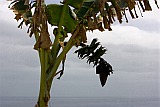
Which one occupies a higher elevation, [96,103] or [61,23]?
[61,23]

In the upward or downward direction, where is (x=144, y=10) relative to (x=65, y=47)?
upward

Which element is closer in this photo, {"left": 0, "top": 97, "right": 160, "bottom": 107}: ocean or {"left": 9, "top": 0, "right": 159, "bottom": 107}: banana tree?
{"left": 9, "top": 0, "right": 159, "bottom": 107}: banana tree

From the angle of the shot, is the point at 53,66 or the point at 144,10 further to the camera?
the point at 53,66

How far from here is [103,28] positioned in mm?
4660

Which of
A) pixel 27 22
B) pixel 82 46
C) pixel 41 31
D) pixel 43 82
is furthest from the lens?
pixel 82 46

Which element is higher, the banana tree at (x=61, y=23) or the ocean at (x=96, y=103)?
the banana tree at (x=61, y=23)

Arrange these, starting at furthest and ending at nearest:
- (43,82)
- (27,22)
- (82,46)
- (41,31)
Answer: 1. (82,46)
2. (27,22)
3. (43,82)
4. (41,31)

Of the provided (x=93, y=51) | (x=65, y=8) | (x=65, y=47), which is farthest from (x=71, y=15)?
(x=93, y=51)

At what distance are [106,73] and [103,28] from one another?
0.67 metres

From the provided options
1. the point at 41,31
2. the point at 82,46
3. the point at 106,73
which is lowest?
the point at 106,73

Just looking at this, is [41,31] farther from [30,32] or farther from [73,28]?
[73,28]

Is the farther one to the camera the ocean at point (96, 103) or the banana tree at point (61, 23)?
the ocean at point (96, 103)

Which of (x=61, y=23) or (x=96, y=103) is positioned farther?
(x=96, y=103)

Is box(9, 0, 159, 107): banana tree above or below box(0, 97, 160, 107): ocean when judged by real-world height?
above
